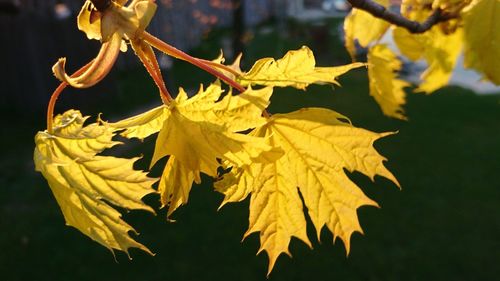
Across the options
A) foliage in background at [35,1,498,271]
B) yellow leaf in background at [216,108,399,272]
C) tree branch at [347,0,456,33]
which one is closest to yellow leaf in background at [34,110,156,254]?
foliage in background at [35,1,498,271]

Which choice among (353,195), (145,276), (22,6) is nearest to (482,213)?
(145,276)

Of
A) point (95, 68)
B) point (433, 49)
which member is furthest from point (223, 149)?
point (433, 49)

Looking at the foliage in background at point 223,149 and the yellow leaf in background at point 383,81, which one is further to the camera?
the yellow leaf in background at point 383,81

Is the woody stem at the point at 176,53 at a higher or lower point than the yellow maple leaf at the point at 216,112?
higher

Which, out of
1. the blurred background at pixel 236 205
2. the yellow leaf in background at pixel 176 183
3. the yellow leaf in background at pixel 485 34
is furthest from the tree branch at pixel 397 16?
the blurred background at pixel 236 205

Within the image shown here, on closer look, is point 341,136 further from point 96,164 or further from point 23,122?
point 23,122

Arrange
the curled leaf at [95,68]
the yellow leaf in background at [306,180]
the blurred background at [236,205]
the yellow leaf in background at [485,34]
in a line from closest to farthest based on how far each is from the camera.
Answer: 1. the curled leaf at [95,68]
2. the yellow leaf in background at [306,180]
3. the yellow leaf in background at [485,34]
4. the blurred background at [236,205]

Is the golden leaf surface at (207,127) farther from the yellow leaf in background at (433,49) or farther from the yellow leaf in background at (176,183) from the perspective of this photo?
the yellow leaf in background at (433,49)
